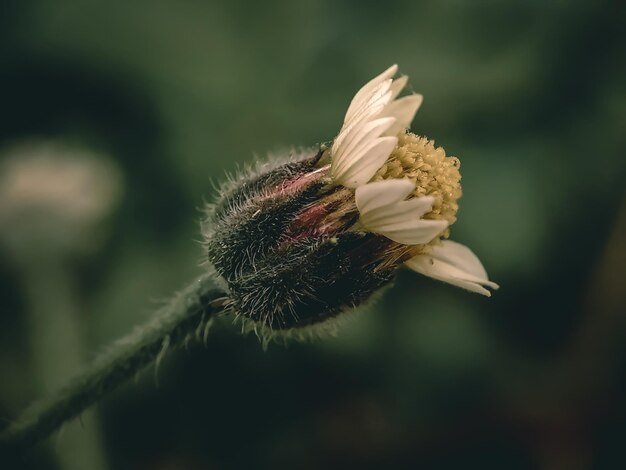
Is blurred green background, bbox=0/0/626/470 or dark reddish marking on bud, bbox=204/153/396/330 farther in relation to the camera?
blurred green background, bbox=0/0/626/470

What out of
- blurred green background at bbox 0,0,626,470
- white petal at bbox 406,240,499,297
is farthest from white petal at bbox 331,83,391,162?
blurred green background at bbox 0,0,626,470

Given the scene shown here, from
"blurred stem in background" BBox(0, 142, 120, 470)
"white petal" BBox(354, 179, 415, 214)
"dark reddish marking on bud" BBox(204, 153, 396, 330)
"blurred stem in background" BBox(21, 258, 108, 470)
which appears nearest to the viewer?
"white petal" BBox(354, 179, 415, 214)

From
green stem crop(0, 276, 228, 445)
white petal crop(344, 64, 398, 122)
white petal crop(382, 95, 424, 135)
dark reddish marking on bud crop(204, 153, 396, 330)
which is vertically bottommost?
green stem crop(0, 276, 228, 445)

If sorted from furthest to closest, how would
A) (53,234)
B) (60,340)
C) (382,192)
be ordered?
(53,234) < (60,340) < (382,192)

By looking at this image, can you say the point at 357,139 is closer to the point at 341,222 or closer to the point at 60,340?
the point at 341,222

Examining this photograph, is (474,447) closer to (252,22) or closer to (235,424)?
(235,424)

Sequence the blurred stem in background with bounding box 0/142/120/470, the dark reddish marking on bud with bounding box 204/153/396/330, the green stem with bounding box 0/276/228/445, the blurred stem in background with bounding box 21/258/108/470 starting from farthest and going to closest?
the blurred stem in background with bounding box 0/142/120/470, the blurred stem in background with bounding box 21/258/108/470, the green stem with bounding box 0/276/228/445, the dark reddish marking on bud with bounding box 204/153/396/330

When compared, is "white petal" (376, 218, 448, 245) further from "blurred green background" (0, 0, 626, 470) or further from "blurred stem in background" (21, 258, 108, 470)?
"blurred stem in background" (21, 258, 108, 470)

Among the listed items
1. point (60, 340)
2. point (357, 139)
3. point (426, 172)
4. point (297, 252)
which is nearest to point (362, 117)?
point (357, 139)
